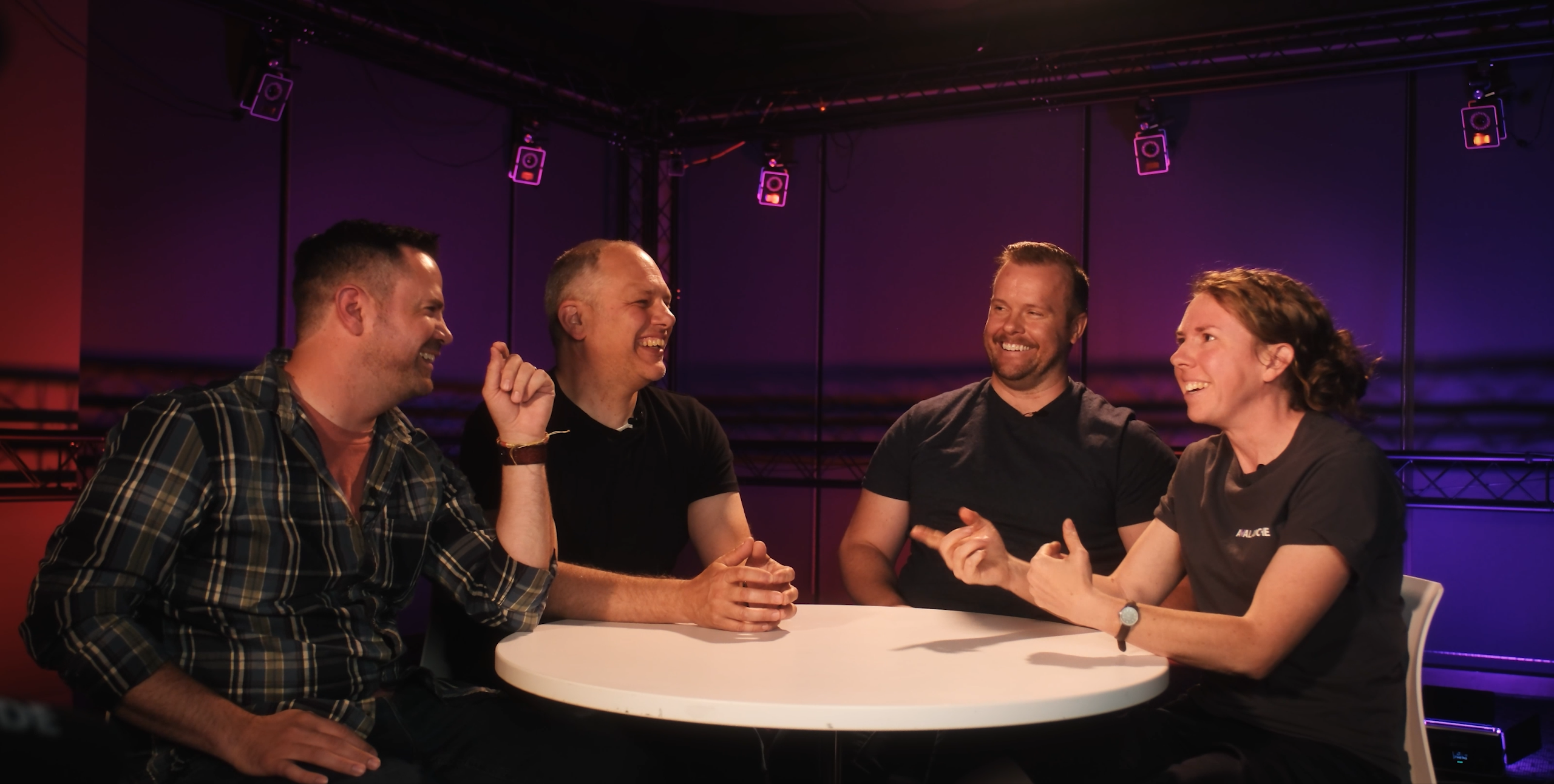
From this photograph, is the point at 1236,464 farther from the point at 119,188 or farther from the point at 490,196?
the point at 490,196

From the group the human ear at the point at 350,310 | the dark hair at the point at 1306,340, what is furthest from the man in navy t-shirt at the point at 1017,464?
the human ear at the point at 350,310

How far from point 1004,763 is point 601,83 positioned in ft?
16.3

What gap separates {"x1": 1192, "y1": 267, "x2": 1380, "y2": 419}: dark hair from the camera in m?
1.89

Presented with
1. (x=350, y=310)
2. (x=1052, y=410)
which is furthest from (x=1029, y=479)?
(x=350, y=310)

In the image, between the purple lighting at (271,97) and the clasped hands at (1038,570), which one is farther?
the purple lighting at (271,97)

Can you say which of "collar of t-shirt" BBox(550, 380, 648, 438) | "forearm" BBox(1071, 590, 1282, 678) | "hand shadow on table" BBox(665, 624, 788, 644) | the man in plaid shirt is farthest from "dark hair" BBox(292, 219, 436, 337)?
"forearm" BBox(1071, 590, 1282, 678)

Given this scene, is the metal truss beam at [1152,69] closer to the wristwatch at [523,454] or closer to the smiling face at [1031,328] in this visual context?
the smiling face at [1031,328]

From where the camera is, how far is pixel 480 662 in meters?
2.23

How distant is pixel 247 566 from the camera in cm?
164

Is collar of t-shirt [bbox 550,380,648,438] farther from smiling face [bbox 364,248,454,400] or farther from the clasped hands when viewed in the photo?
the clasped hands

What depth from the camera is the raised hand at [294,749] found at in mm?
1471

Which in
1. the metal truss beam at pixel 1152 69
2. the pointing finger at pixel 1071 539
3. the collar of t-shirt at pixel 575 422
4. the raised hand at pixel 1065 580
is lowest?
the raised hand at pixel 1065 580

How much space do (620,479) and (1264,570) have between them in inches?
57.6

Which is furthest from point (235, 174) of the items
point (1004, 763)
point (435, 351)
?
point (1004, 763)
